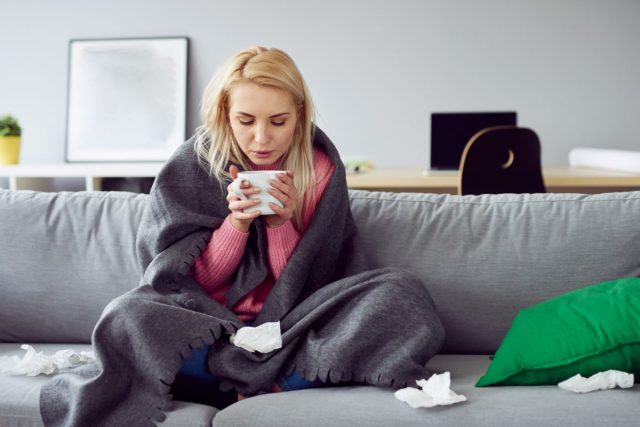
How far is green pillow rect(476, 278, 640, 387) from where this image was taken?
155 cm

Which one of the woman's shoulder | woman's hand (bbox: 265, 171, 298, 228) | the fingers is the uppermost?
the woman's shoulder

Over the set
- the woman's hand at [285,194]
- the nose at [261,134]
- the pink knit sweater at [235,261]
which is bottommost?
the pink knit sweater at [235,261]

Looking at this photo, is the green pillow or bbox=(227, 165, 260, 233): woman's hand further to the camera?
bbox=(227, 165, 260, 233): woman's hand

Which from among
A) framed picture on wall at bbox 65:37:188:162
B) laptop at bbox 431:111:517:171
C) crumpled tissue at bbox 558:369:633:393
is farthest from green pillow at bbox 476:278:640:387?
framed picture on wall at bbox 65:37:188:162

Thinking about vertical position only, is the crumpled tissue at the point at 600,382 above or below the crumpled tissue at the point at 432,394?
above

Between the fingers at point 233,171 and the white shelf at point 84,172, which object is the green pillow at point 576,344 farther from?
the white shelf at point 84,172

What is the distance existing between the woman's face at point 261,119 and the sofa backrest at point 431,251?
1.10ft

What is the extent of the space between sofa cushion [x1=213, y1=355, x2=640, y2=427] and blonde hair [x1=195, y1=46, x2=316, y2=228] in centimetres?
51

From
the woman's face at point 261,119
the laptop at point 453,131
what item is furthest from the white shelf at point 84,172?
the woman's face at point 261,119

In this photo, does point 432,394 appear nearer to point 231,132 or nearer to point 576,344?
point 576,344

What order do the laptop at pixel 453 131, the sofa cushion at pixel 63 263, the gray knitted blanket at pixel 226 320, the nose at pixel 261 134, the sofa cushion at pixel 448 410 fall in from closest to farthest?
the sofa cushion at pixel 448 410, the gray knitted blanket at pixel 226 320, the nose at pixel 261 134, the sofa cushion at pixel 63 263, the laptop at pixel 453 131

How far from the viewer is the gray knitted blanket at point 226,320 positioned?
1.53m

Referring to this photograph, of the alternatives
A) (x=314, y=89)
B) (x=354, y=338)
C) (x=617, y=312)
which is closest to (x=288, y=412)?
(x=354, y=338)

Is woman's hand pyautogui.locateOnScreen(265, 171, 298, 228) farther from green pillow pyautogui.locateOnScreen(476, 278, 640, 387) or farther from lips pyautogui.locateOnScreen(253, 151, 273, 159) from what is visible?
green pillow pyautogui.locateOnScreen(476, 278, 640, 387)
